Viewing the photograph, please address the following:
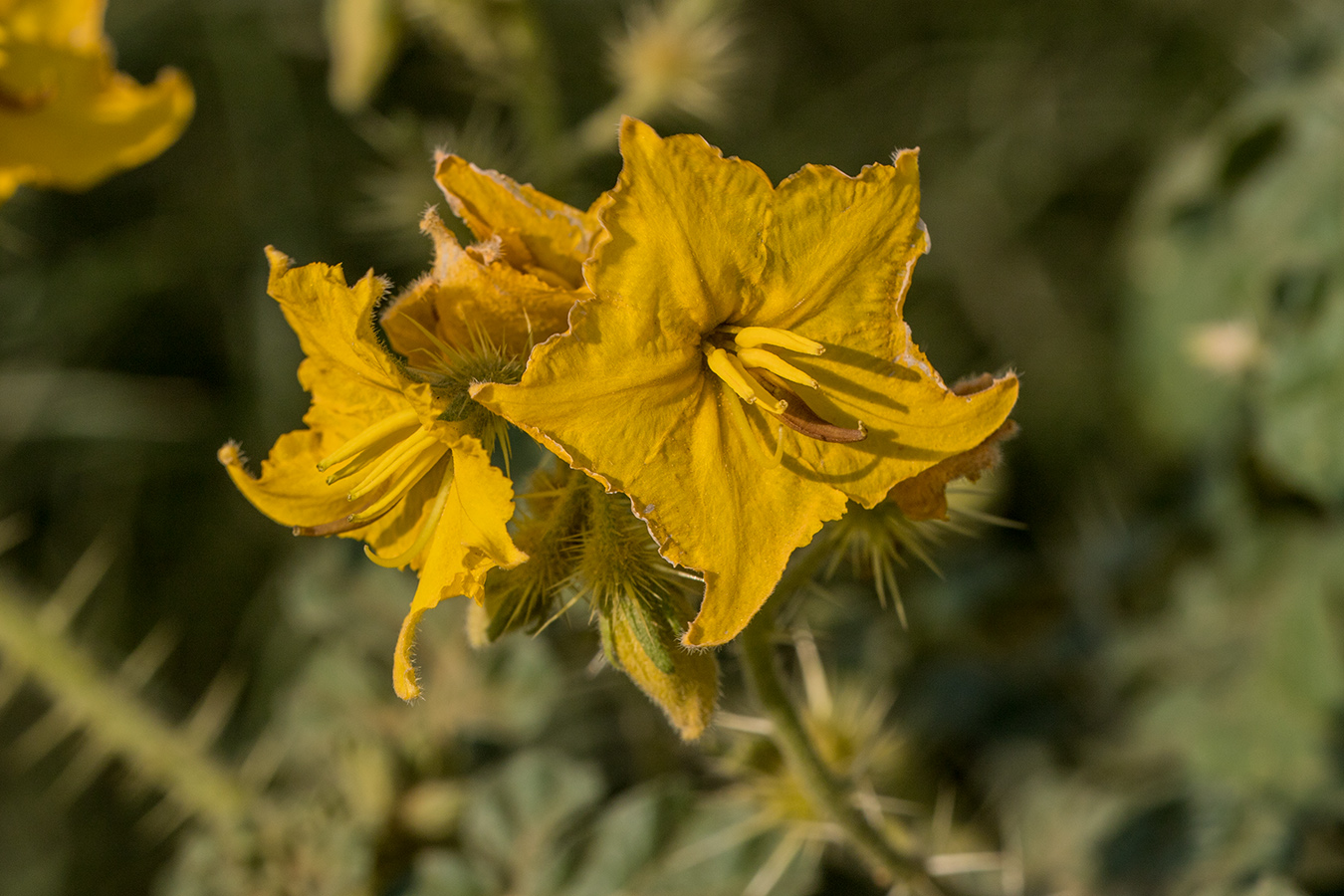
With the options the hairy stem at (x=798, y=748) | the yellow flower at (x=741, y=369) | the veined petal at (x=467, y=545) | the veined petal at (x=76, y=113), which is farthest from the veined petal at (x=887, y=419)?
the veined petal at (x=76, y=113)

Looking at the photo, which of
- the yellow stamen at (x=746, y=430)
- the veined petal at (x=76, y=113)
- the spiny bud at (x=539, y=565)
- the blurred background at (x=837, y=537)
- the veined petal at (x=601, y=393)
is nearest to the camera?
the veined petal at (x=601, y=393)

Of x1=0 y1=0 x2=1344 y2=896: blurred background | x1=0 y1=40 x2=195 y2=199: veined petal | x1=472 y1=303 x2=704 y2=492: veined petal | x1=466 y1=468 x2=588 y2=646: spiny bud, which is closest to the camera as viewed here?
x1=472 y1=303 x2=704 y2=492: veined petal

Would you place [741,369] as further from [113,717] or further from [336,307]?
[113,717]

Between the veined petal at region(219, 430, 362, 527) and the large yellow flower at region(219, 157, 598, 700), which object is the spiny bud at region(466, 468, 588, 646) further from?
the veined petal at region(219, 430, 362, 527)

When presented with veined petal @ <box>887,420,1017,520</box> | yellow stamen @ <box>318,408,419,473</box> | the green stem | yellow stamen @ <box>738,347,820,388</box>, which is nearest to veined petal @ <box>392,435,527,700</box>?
yellow stamen @ <box>318,408,419,473</box>

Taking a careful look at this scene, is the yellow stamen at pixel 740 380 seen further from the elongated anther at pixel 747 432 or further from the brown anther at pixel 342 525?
the brown anther at pixel 342 525

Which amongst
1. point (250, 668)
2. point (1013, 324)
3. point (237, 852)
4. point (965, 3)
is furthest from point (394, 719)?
point (965, 3)
